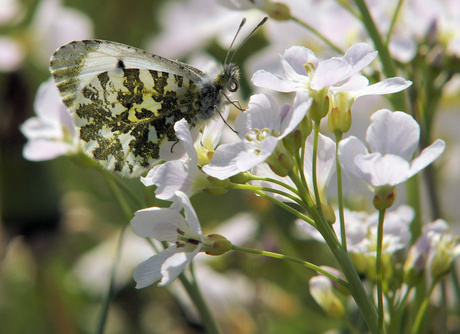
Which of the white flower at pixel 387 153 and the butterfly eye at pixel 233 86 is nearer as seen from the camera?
the white flower at pixel 387 153

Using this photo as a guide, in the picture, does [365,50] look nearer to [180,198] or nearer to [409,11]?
[180,198]

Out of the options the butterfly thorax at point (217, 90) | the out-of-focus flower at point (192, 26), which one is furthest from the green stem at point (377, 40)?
the out-of-focus flower at point (192, 26)

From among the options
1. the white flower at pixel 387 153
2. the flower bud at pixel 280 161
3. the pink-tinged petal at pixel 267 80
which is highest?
the pink-tinged petal at pixel 267 80

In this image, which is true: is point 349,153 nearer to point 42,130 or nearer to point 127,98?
point 127,98

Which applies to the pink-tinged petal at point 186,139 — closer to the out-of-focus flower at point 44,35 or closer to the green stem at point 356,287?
the green stem at point 356,287

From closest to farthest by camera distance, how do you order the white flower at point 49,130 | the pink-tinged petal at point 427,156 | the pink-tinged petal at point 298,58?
the pink-tinged petal at point 427,156 → the pink-tinged petal at point 298,58 → the white flower at point 49,130

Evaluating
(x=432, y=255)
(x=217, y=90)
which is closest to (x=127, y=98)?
(x=217, y=90)
